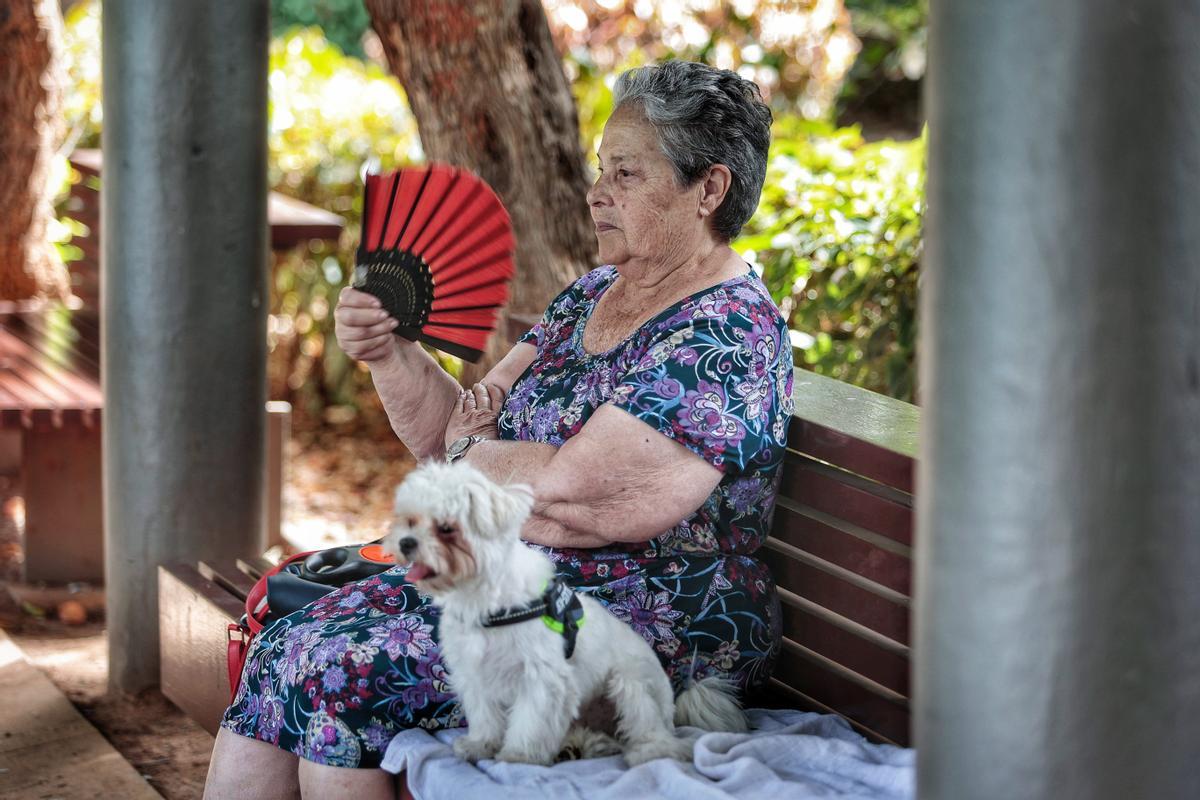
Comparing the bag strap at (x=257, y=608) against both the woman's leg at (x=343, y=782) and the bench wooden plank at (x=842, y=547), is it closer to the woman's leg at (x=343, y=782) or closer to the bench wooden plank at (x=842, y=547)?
the woman's leg at (x=343, y=782)

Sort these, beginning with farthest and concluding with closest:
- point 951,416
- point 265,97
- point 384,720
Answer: point 265,97 → point 384,720 → point 951,416

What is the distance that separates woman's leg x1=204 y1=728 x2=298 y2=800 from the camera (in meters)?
2.73

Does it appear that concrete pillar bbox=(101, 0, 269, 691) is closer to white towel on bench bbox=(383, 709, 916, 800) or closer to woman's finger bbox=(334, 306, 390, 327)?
woman's finger bbox=(334, 306, 390, 327)

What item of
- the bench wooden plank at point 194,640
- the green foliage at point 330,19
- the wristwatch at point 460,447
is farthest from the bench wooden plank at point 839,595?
the green foliage at point 330,19

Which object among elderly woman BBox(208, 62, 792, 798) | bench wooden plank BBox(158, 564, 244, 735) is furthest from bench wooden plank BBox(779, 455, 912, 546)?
bench wooden plank BBox(158, 564, 244, 735)

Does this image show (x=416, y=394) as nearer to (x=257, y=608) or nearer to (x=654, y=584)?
(x=257, y=608)

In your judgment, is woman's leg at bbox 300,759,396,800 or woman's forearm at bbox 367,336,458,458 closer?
woman's leg at bbox 300,759,396,800

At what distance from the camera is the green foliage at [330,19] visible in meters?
8.95

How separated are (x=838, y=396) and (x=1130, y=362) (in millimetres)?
1490

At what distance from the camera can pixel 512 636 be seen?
7.93 ft

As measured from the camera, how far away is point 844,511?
2791mm

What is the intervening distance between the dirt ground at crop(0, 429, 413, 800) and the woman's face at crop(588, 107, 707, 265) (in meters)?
1.87

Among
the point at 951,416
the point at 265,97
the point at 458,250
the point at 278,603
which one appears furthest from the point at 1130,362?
the point at 265,97

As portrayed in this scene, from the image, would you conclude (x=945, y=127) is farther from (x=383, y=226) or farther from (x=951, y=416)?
(x=383, y=226)
